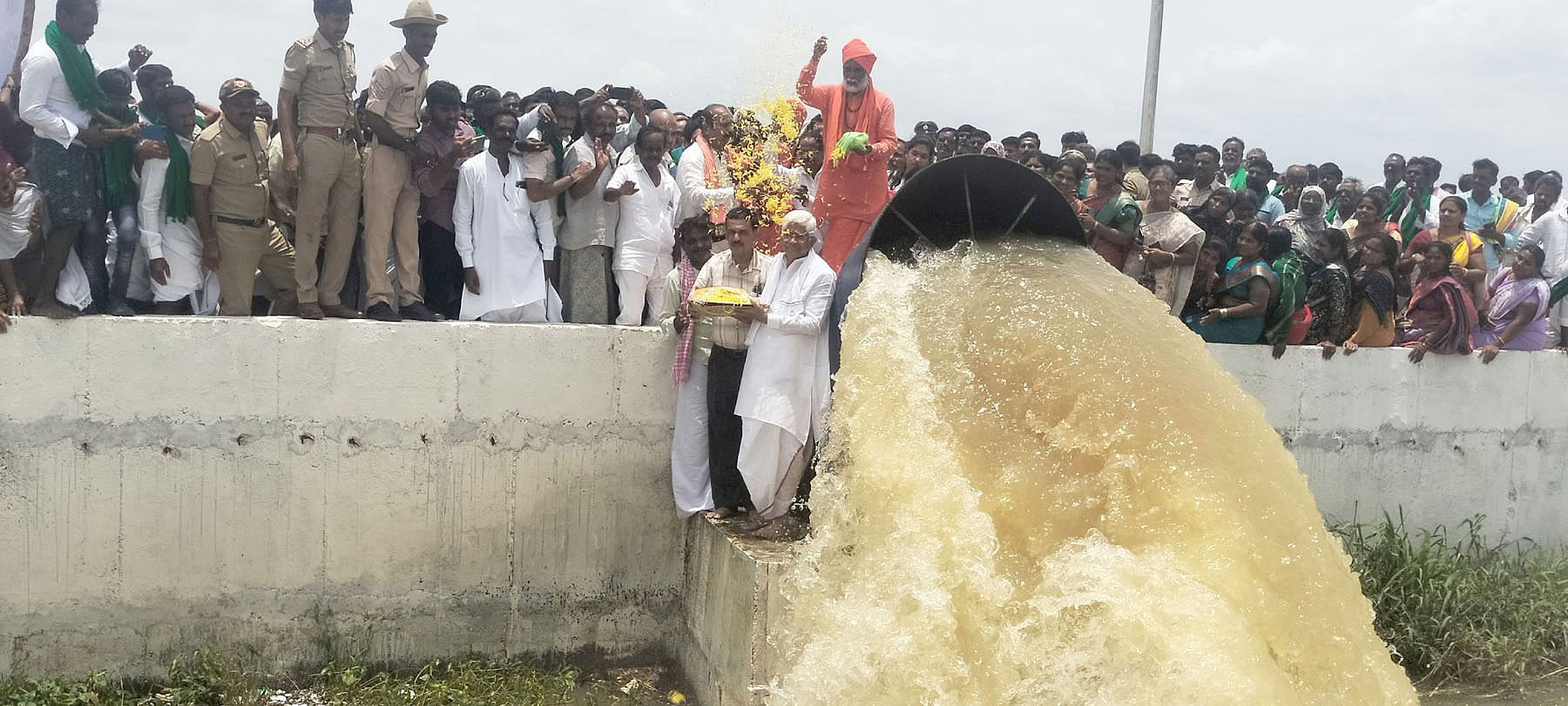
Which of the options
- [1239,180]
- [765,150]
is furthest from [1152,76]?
[765,150]

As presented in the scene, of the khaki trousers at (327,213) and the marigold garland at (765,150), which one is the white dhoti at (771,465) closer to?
the marigold garland at (765,150)

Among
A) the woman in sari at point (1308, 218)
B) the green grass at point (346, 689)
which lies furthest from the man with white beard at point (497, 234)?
the woman in sari at point (1308, 218)

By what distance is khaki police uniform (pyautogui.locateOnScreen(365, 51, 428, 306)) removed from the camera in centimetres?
660

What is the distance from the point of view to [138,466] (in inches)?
245

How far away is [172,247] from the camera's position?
643 centimetres

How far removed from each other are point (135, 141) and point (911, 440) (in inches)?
160

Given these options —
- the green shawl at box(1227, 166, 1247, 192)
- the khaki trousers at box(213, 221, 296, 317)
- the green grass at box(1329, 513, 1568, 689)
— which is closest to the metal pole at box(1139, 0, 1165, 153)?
the green shawl at box(1227, 166, 1247, 192)

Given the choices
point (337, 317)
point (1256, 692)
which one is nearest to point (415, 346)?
point (337, 317)

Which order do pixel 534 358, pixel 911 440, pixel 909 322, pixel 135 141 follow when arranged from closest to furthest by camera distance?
pixel 911 440 < pixel 909 322 < pixel 135 141 < pixel 534 358

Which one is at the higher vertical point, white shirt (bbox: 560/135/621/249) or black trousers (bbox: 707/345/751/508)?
white shirt (bbox: 560/135/621/249)

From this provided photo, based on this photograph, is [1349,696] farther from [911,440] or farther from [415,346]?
[415,346]

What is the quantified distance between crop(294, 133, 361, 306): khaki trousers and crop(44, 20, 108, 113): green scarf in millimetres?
950

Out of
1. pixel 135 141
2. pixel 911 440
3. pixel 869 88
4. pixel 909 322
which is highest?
pixel 869 88

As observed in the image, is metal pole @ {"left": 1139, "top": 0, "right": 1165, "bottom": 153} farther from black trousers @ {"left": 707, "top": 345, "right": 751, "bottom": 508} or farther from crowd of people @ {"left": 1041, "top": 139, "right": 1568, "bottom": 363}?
black trousers @ {"left": 707, "top": 345, "right": 751, "bottom": 508}
